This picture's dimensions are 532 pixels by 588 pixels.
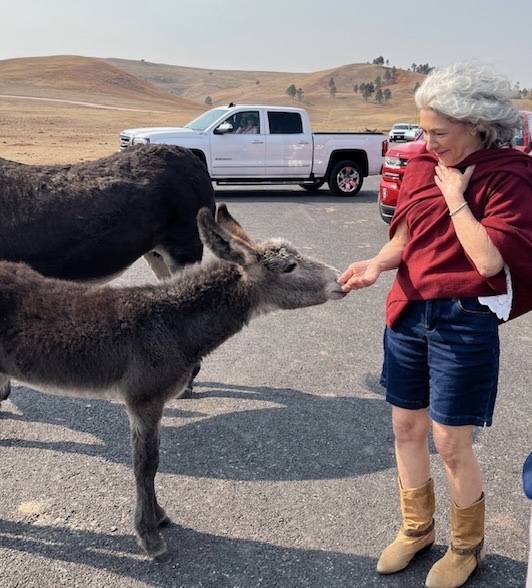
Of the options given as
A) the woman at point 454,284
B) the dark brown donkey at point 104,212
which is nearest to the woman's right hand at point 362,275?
the woman at point 454,284

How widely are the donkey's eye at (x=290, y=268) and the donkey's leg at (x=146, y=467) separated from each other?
1051 millimetres

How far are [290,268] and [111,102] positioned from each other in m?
78.7

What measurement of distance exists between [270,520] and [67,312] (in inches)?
67.0

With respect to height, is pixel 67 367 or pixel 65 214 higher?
pixel 65 214

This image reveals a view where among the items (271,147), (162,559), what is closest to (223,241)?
(162,559)

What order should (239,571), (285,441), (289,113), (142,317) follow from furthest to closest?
(289,113) → (285,441) → (142,317) → (239,571)

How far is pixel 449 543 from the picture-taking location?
3350 millimetres

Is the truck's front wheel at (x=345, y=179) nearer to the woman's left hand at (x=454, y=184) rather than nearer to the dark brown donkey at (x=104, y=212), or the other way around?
the dark brown donkey at (x=104, y=212)

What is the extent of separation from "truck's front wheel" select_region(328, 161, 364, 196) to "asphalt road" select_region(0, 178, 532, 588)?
38.1 feet

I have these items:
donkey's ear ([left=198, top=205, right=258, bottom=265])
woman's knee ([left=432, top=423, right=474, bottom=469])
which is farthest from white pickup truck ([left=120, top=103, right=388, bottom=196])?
woman's knee ([left=432, top=423, right=474, bottom=469])

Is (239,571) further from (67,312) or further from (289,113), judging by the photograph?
(289,113)

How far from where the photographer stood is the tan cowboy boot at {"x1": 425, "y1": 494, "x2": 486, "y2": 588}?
→ 9.81ft

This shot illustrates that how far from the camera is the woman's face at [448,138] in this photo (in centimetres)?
258

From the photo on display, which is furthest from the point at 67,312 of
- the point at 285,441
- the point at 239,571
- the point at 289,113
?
the point at 289,113
